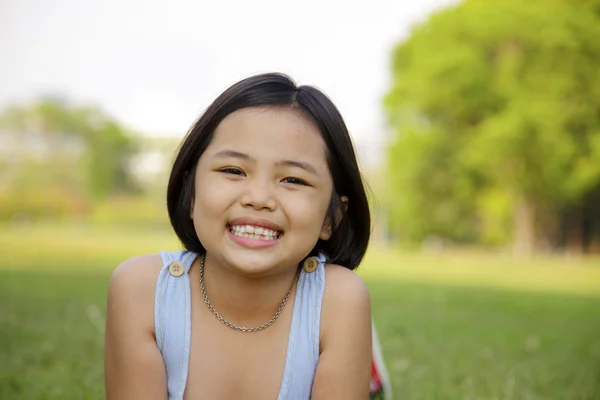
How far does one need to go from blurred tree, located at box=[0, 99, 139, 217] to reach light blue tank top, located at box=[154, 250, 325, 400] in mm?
22944

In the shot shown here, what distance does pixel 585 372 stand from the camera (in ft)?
12.7

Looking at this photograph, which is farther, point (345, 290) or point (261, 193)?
point (345, 290)

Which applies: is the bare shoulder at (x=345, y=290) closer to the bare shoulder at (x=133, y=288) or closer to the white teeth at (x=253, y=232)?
the white teeth at (x=253, y=232)

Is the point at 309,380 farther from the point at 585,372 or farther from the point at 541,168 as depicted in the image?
the point at 541,168

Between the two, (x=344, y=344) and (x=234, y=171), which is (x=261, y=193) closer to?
(x=234, y=171)

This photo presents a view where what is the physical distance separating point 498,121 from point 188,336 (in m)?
20.0

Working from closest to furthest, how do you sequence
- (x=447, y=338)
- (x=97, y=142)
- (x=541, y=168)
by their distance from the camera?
(x=447, y=338)
(x=541, y=168)
(x=97, y=142)

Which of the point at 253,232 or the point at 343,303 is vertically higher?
the point at 253,232

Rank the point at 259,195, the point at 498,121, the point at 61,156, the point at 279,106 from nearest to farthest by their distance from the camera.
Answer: the point at 259,195, the point at 279,106, the point at 498,121, the point at 61,156

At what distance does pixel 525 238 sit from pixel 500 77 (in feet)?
15.4

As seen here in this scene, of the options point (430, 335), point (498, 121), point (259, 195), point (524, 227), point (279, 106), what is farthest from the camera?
point (524, 227)

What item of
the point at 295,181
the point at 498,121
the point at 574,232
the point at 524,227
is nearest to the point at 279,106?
Answer: the point at 295,181

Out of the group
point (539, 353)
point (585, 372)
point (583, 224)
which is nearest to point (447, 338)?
point (539, 353)

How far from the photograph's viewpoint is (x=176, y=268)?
2.27 metres
